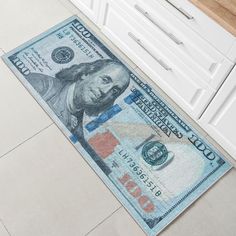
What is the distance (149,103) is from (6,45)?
78 cm

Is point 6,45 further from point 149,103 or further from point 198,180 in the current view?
point 198,180

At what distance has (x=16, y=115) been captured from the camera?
5.03 feet

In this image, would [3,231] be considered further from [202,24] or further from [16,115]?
[202,24]

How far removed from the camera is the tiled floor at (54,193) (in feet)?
4.33

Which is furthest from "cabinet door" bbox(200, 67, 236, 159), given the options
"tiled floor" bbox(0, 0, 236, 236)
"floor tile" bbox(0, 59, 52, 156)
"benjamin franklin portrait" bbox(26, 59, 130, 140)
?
"floor tile" bbox(0, 59, 52, 156)

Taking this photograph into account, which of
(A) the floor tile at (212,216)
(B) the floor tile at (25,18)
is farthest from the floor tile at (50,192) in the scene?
(B) the floor tile at (25,18)

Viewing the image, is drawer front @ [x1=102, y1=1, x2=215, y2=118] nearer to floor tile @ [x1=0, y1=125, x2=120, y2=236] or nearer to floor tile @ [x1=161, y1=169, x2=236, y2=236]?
floor tile @ [x1=161, y1=169, x2=236, y2=236]

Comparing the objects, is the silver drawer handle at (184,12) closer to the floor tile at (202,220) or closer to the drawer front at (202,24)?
the drawer front at (202,24)

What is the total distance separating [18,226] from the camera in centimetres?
130

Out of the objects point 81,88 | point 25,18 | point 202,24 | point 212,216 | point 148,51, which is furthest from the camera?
point 25,18

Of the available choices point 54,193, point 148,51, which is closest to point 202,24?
point 148,51

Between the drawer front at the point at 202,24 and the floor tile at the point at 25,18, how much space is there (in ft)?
2.60

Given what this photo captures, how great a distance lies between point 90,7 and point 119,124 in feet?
2.06

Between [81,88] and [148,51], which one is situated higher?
[81,88]
